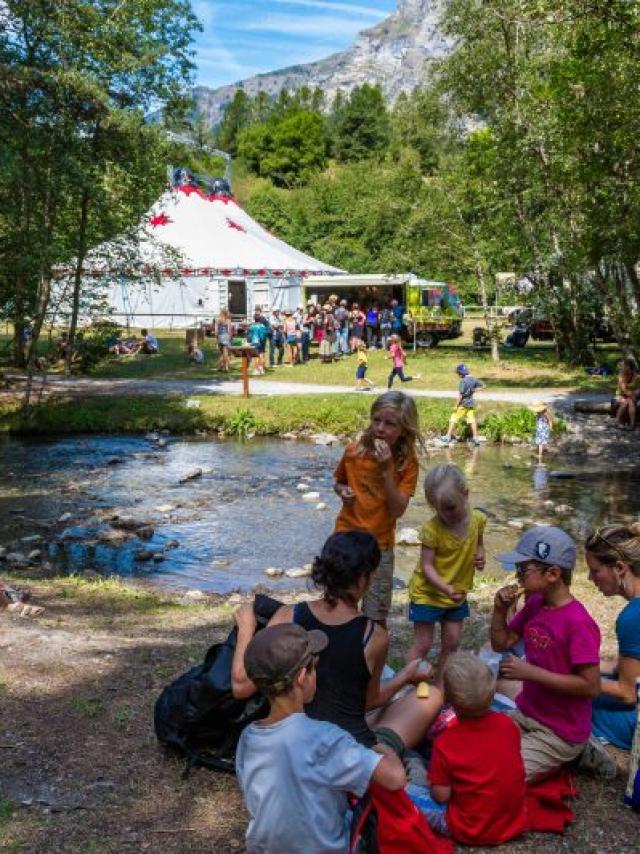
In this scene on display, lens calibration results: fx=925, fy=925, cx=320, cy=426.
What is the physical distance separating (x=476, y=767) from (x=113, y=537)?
28.0 feet

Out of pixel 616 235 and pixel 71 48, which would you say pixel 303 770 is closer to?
pixel 616 235

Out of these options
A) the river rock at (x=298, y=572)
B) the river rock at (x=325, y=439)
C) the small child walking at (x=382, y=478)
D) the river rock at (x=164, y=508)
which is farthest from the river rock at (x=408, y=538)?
the river rock at (x=325, y=439)

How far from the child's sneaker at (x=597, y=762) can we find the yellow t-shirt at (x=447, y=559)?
1.23 metres

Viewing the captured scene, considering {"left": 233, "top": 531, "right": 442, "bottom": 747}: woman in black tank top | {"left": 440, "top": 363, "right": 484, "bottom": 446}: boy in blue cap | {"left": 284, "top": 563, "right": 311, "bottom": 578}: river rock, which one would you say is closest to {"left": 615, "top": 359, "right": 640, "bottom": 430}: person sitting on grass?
A: {"left": 440, "top": 363, "right": 484, "bottom": 446}: boy in blue cap

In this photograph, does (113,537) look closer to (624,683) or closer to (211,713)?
(211,713)

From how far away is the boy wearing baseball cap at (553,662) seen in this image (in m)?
4.23

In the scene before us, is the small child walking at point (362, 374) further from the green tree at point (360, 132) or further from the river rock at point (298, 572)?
the green tree at point (360, 132)

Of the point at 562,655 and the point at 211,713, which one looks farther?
the point at 211,713

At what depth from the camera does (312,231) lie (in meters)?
59.7

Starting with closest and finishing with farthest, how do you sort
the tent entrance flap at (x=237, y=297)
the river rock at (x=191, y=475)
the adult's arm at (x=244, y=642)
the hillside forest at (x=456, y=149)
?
the adult's arm at (x=244, y=642), the river rock at (x=191, y=475), the hillside forest at (x=456, y=149), the tent entrance flap at (x=237, y=297)

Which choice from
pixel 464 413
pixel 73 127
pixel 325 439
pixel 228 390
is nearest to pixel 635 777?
pixel 464 413

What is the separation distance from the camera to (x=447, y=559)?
549 centimetres

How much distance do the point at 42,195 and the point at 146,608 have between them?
44.4 ft

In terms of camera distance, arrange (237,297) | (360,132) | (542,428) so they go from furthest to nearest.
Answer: (360,132) → (237,297) → (542,428)
